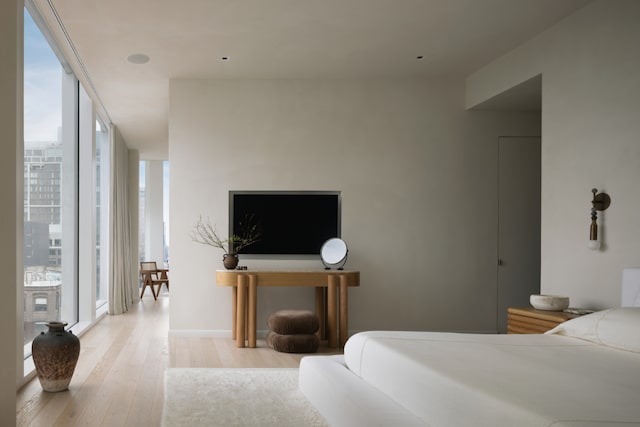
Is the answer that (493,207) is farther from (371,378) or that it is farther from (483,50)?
(371,378)

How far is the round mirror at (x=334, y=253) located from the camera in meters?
5.77

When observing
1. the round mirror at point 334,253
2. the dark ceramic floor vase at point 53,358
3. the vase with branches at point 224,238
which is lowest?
the dark ceramic floor vase at point 53,358

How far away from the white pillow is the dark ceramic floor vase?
300 centimetres

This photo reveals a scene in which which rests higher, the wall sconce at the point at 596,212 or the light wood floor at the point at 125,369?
the wall sconce at the point at 596,212

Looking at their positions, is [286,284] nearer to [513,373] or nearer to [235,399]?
[235,399]

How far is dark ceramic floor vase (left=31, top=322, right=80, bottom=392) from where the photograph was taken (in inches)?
142

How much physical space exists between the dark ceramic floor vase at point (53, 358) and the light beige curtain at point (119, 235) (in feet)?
15.1

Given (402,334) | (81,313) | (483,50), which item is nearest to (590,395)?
(402,334)

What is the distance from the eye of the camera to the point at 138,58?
5.37 m

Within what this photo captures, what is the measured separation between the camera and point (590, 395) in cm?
190

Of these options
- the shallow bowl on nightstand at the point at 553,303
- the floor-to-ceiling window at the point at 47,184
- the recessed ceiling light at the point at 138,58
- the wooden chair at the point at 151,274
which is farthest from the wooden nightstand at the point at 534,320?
the wooden chair at the point at 151,274

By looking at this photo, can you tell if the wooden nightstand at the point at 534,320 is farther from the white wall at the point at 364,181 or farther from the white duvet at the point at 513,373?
the white wall at the point at 364,181

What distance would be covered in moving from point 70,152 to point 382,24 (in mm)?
3444

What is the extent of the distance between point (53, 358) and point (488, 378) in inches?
108
